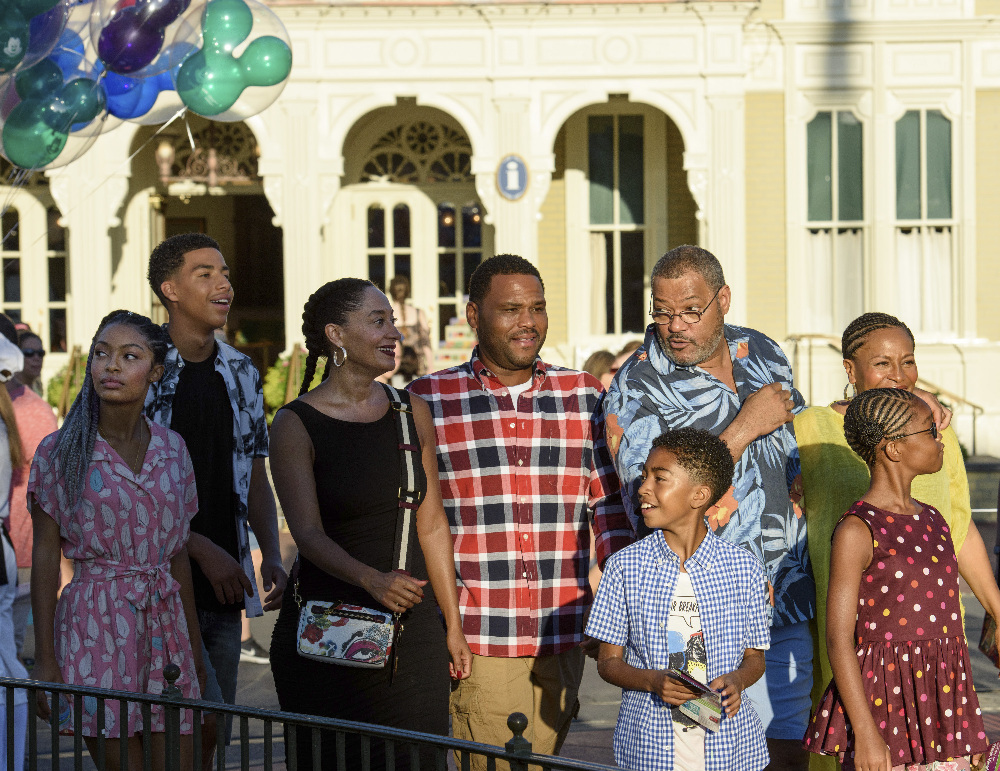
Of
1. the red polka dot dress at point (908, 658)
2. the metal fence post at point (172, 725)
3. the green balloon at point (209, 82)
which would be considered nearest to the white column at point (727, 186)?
the green balloon at point (209, 82)

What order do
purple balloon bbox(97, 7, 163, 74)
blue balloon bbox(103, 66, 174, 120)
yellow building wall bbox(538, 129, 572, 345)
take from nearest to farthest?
purple balloon bbox(97, 7, 163, 74) < blue balloon bbox(103, 66, 174, 120) < yellow building wall bbox(538, 129, 572, 345)

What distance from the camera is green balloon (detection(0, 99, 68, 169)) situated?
208 inches

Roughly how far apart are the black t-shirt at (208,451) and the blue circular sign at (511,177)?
10.3 m

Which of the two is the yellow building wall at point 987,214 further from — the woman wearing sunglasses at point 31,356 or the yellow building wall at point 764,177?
the woman wearing sunglasses at point 31,356

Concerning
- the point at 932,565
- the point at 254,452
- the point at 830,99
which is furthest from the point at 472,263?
the point at 932,565

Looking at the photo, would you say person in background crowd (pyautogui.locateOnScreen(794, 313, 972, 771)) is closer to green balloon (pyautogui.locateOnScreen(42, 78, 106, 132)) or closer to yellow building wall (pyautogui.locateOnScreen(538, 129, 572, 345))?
green balloon (pyautogui.locateOnScreen(42, 78, 106, 132))

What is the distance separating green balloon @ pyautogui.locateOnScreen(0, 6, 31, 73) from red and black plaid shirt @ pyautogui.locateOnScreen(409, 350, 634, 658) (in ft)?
6.40

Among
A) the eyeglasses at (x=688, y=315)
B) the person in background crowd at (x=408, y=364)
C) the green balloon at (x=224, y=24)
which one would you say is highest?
the green balloon at (x=224, y=24)

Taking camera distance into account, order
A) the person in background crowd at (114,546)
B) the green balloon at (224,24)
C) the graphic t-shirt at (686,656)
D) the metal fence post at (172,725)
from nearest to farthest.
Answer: the metal fence post at (172,725) → the graphic t-shirt at (686,656) → the person in background crowd at (114,546) → the green balloon at (224,24)

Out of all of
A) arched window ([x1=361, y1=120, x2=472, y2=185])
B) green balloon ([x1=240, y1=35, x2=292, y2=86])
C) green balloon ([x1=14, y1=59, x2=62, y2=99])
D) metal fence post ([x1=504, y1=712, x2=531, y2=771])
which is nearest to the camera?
metal fence post ([x1=504, y1=712, x2=531, y2=771])

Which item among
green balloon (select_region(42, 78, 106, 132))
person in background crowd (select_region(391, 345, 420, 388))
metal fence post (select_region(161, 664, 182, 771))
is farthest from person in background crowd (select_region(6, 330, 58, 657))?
person in background crowd (select_region(391, 345, 420, 388))

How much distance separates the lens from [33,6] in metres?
4.45

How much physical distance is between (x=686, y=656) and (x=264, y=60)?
4247 millimetres

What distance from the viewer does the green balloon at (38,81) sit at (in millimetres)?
5207
